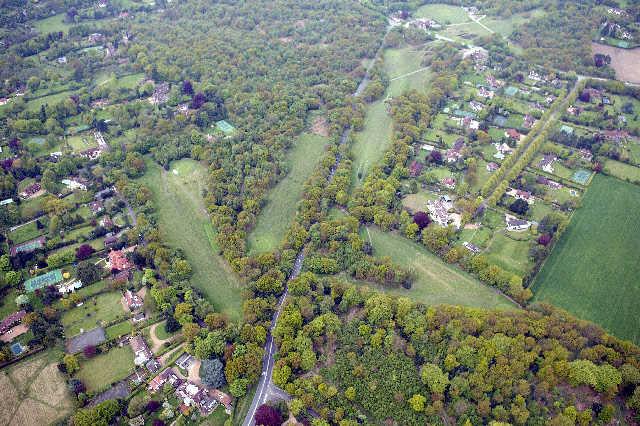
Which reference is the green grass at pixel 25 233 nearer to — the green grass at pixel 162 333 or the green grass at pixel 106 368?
the green grass at pixel 106 368

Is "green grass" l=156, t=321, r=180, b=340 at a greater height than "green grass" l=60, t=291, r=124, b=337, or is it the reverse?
"green grass" l=156, t=321, r=180, b=340

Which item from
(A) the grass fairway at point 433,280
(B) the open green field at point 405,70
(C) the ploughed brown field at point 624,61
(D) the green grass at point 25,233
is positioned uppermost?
(C) the ploughed brown field at point 624,61

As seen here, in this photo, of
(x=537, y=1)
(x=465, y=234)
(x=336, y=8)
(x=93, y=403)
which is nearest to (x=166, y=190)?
(x=93, y=403)

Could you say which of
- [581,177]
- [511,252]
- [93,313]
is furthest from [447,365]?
[581,177]

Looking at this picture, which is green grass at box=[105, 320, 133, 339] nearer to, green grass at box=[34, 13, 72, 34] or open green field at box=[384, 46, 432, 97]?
open green field at box=[384, 46, 432, 97]

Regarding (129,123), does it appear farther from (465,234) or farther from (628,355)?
(628,355)

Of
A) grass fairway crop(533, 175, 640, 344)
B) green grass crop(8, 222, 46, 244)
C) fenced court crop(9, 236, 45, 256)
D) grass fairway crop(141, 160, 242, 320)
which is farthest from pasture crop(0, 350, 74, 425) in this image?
grass fairway crop(533, 175, 640, 344)

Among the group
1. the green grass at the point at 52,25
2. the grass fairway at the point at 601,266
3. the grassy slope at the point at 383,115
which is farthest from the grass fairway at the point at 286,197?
the green grass at the point at 52,25
